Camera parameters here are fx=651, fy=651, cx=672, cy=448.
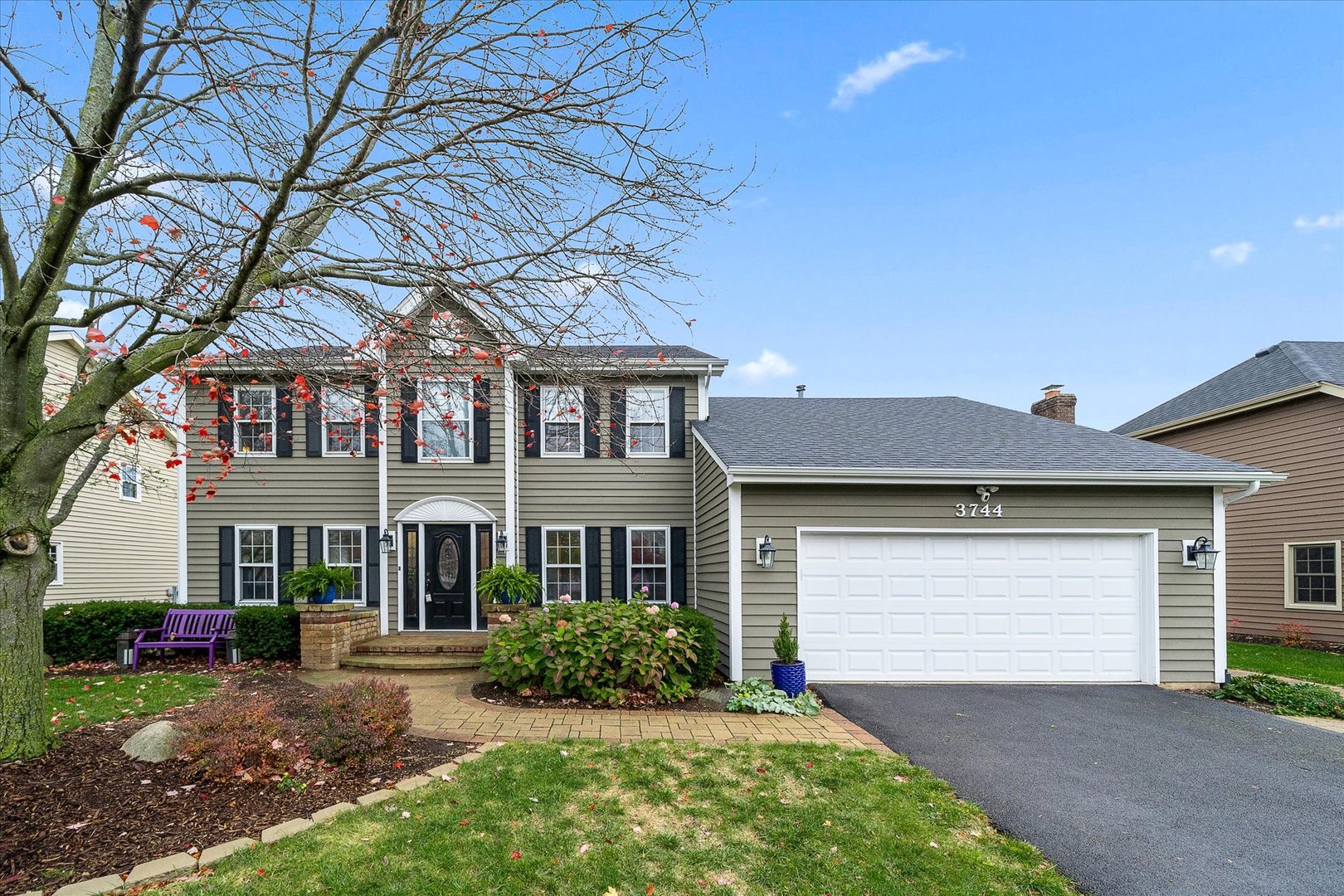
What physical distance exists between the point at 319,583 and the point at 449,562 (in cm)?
204

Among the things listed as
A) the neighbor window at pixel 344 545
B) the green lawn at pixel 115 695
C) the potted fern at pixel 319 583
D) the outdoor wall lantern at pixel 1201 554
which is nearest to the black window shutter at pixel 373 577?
the neighbor window at pixel 344 545

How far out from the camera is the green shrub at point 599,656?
275 inches

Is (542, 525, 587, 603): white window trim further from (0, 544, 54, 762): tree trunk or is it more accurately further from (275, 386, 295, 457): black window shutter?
(0, 544, 54, 762): tree trunk

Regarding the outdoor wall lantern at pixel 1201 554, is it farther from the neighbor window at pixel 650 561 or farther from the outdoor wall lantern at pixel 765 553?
the neighbor window at pixel 650 561

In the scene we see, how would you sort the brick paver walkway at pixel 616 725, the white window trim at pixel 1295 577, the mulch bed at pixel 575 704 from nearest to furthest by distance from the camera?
the brick paver walkway at pixel 616 725 < the mulch bed at pixel 575 704 < the white window trim at pixel 1295 577

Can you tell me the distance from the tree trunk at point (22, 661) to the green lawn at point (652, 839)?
2.31m

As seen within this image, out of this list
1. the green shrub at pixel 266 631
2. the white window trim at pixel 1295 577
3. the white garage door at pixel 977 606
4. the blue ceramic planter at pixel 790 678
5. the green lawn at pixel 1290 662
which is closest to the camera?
the blue ceramic planter at pixel 790 678

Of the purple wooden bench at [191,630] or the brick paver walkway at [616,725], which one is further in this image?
the purple wooden bench at [191,630]

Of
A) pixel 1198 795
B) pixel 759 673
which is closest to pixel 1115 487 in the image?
pixel 1198 795

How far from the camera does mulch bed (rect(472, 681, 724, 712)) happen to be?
685 cm

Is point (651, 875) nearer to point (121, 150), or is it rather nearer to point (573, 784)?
point (573, 784)

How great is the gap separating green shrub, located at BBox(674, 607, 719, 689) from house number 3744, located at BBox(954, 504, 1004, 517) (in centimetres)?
350

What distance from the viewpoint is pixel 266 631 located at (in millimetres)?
9273

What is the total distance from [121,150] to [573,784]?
517cm
